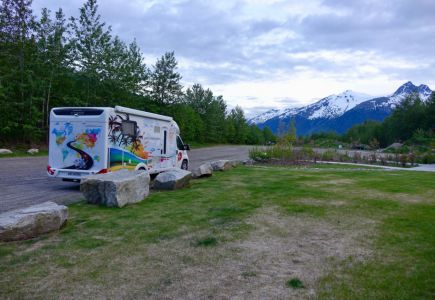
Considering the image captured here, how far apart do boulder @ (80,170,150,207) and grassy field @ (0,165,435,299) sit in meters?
0.28

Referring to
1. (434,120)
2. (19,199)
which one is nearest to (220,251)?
(19,199)

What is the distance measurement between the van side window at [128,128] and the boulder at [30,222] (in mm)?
5094

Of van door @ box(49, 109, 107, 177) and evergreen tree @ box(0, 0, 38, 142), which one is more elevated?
evergreen tree @ box(0, 0, 38, 142)

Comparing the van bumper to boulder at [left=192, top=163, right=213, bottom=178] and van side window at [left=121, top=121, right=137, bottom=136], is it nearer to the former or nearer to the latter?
van side window at [left=121, top=121, right=137, bottom=136]

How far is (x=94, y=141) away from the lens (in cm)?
1074

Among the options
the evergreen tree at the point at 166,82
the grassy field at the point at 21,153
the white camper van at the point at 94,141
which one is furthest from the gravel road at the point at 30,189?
the evergreen tree at the point at 166,82

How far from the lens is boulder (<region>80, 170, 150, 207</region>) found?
27.5 ft

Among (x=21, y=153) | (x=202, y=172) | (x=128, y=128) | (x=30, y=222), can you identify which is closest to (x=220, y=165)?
(x=202, y=172)

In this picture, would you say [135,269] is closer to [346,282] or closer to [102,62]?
[346,282]

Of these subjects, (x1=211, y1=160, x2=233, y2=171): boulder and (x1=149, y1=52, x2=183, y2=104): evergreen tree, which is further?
(x1=149, y1=52, x2=183, y2=104): evergreen tree

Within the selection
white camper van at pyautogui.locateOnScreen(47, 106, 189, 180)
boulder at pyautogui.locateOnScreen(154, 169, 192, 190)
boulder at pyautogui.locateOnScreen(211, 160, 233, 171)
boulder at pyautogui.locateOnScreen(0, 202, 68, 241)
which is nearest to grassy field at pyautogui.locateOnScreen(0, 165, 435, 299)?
boulder at pyautogui.locateOnScreen(0, 202, 68, 241)

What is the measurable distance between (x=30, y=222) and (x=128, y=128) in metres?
6.00

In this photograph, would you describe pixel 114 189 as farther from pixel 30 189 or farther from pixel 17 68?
pixel 17 68

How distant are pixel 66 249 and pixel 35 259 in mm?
498
